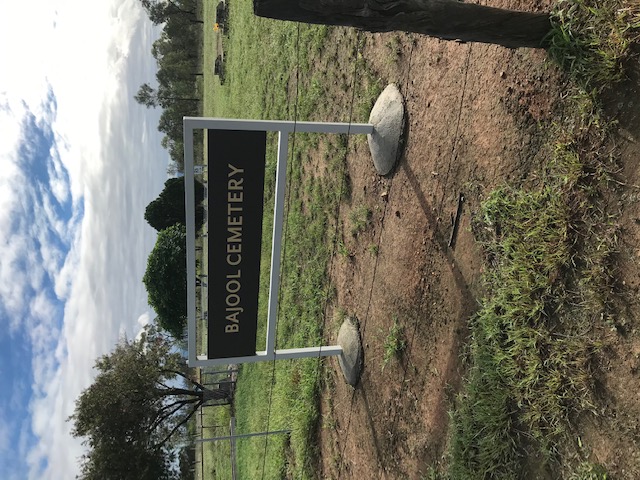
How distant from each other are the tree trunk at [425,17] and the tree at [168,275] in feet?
51.7

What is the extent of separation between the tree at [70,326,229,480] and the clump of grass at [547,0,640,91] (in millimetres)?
12678

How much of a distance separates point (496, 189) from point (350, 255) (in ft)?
10.8

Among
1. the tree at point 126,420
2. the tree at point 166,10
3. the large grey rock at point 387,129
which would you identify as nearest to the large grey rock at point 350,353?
the large grey rock at point 387,129

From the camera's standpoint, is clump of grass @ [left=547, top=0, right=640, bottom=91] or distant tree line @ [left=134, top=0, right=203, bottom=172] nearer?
clump of grass @ [left=547, top=0, right=640, bottom=91]

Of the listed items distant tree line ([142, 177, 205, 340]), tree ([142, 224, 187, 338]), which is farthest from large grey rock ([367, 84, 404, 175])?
tree ([142, 224, 187, 338])

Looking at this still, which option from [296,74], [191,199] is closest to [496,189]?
[191,199]

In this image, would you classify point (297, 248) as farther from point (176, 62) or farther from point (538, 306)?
point (176, 62)

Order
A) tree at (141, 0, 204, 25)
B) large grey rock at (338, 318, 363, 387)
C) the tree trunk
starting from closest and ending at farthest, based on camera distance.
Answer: the tree trunk < large grey rock at (338, 318, 363, 387) < tree at (141, 0, 204, 25)

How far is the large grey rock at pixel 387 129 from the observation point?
6281 millimetres

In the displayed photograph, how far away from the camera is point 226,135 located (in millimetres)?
5207

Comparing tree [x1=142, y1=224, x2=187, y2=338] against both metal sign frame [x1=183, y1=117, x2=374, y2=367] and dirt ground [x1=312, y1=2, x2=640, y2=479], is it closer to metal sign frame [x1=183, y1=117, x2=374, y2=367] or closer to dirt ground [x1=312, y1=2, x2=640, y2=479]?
dirt ground [x1=312, y1=2, x2=640, y2=479]

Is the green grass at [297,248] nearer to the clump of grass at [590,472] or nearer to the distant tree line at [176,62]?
the clump of grass at [590,472]

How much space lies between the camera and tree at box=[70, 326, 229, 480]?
40.0ft

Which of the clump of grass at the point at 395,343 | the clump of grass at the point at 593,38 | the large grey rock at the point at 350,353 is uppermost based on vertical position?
the clump of grass at the point at 593,38
